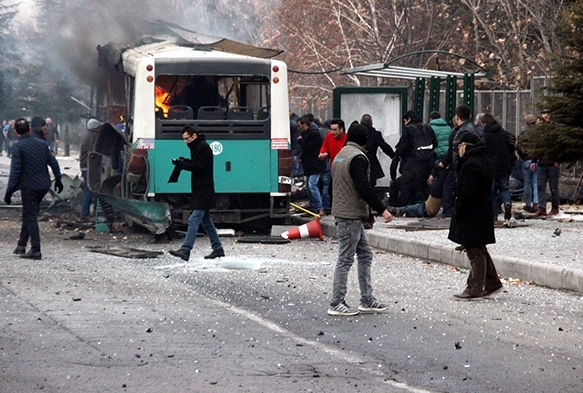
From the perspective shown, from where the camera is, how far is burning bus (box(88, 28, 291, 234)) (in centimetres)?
1803

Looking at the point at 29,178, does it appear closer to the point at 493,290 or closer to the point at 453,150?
the point at 453,150

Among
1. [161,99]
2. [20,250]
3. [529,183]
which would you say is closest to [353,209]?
[20,250]

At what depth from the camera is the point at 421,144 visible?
773 inches

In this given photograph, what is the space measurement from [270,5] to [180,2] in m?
14.3

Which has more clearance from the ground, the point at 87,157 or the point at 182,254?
the point at 87,157

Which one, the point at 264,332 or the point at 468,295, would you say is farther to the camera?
the point at 468,295

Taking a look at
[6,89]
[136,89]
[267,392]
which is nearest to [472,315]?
[267,392]

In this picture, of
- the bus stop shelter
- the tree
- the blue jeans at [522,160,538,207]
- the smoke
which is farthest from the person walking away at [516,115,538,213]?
the smoke

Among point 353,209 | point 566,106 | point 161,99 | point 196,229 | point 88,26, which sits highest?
point 88,26

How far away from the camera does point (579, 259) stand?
13.1 meters

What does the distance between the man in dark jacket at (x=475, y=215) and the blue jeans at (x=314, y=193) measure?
29.5ft

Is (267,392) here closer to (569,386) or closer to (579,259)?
(569,386)

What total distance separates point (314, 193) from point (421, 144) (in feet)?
6.57

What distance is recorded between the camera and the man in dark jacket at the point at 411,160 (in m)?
19.7
